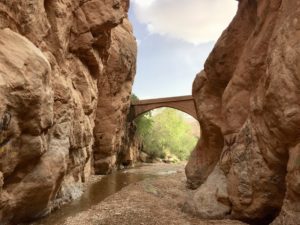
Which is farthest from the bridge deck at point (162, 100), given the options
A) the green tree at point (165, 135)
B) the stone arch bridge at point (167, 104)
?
the green tree at point (165, 135)

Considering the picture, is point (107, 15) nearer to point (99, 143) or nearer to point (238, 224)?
point (99, 143)

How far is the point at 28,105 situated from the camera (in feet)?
32.8

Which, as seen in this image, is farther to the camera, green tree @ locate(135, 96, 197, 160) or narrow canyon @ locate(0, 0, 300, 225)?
green tree @ locate(135, 96, 197, 160)

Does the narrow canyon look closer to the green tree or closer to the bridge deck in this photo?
the bridge deck

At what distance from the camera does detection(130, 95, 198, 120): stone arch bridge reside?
36.7m

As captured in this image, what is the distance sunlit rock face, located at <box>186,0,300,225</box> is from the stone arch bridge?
21.0 m

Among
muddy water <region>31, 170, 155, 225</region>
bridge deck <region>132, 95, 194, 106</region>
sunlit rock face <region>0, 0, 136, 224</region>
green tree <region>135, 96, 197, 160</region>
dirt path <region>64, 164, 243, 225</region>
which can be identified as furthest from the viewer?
green tree <region>135, 96, 197, 160</region>

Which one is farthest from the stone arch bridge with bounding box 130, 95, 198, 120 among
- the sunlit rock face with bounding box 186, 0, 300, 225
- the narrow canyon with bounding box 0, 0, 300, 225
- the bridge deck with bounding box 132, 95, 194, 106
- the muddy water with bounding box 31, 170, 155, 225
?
the sunlit rock face with bounding box 186, 0, 300, 225

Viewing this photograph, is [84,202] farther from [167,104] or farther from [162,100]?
[162,100]

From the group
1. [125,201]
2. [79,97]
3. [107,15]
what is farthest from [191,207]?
[107,15]

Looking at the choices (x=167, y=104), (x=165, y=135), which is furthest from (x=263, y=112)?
(x=165, y=135)

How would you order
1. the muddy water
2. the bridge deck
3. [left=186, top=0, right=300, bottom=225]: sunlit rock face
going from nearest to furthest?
[left=186, top=0, right=300, bottom=225]: sunlit rock face, the muddy water, the bridge deck

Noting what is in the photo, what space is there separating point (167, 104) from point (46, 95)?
92.0 feet

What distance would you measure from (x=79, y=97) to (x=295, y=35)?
44.1 feet
